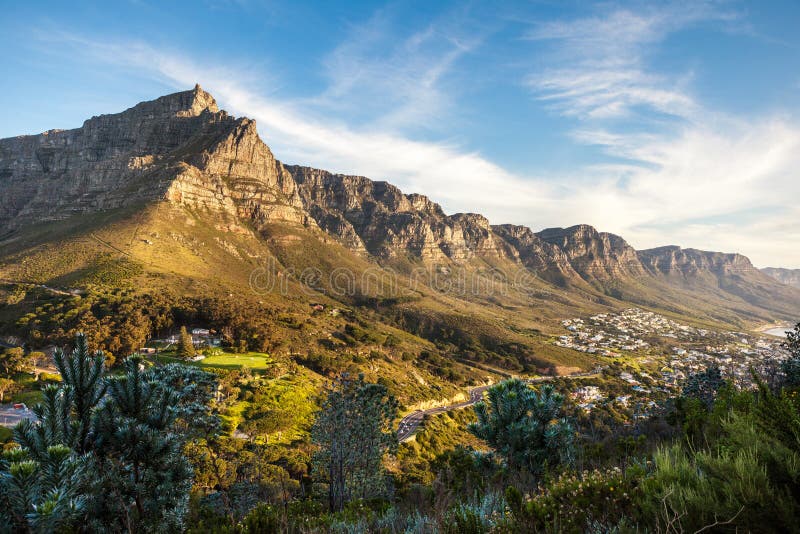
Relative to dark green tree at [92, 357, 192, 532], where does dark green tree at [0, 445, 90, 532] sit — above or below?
above

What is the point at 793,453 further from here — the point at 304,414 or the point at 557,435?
the point at 304,414

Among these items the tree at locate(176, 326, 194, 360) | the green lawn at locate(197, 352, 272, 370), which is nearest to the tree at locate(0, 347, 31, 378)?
the tree at locate(176, 326, 194, 360)

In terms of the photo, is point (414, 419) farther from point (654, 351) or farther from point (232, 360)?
point (654, 351)

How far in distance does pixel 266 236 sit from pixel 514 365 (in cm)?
9483

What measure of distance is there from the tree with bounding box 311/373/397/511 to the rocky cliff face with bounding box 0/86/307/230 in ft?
362

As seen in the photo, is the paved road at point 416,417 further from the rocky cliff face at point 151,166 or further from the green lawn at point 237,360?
the rocky cliff face at point 151,166

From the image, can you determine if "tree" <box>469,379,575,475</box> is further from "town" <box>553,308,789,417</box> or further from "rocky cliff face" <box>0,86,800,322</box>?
"rocky cliff face" <box>0,86,800,322</box>

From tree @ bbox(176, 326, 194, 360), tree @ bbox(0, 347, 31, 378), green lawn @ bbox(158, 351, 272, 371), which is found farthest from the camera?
tree @ bbox(176, 326, 194, 360)

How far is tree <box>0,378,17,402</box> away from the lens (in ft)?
94.1

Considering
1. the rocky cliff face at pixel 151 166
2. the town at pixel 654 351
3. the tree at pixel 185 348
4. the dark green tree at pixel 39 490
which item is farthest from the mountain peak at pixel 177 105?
the dark green tree at pixel 39 490

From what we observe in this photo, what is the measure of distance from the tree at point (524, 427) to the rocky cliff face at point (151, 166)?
117m

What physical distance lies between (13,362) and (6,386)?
609cm

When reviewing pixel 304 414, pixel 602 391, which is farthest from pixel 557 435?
pixel 602 391

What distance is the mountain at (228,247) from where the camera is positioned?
69.3 m
